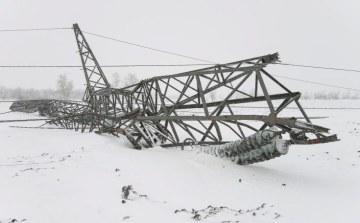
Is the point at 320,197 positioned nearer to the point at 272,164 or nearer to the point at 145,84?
the point at 272,164

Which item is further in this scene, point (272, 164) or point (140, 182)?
point (272, 164)

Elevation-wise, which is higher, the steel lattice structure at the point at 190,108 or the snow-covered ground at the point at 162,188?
the steel lattice structure at the point at 190,108

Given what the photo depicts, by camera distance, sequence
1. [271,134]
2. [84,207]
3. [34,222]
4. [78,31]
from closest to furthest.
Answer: [34,222] < [84,207] < [271,134] < [78,31]

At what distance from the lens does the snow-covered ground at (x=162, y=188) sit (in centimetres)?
432

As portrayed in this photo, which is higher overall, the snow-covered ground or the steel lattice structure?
the steel lattice structure

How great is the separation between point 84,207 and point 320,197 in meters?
5.71

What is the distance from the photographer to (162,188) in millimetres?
5547

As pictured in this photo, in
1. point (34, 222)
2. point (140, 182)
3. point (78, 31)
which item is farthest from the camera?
point (78, 31)

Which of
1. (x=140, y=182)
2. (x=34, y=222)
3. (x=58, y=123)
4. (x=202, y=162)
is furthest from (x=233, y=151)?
(x=58, y=123)

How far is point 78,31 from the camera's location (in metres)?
16.5

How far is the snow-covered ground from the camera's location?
432 centimetres

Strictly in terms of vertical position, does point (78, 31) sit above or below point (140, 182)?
above

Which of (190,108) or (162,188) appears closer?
(162,188)

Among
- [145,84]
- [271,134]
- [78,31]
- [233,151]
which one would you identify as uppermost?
[78,31]
